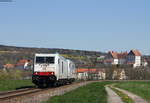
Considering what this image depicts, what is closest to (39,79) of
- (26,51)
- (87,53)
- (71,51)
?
(26,51)

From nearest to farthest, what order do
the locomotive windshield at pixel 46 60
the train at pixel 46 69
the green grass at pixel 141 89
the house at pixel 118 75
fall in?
the green grass at pixel 141 89, the train at pixel 46 69, the locomotive windshield at pixel 46 60, the house at pixel 118 75

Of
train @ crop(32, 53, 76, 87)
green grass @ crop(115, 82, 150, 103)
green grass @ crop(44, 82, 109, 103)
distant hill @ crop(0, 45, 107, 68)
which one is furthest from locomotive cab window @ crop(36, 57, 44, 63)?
distant hill @ crop(0, 45, 107, 68)

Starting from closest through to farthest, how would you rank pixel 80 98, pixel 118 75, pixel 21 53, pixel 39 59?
pixel 80 98 < pixel 39 59 < pixel 118 75 < pixel 21 53

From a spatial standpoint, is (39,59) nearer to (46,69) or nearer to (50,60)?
(50,60)

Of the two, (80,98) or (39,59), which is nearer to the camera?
(80,98)

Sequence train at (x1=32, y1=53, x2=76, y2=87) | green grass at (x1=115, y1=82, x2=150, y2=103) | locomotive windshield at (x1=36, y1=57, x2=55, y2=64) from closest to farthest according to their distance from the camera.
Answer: green grass at (x1=115, y1=82, x2=150, y2=103)
train at (x1=32, y1=53, x2=76, y2=87)
locomotive windshield at (x1=36, y1=57, x2=55, y2=64)

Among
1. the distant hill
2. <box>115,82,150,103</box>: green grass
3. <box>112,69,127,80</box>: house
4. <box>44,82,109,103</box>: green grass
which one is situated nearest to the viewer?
<box>44,82,109,103</box>: green grass

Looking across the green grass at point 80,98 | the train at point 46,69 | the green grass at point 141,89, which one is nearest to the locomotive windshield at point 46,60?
the train at point 46,69

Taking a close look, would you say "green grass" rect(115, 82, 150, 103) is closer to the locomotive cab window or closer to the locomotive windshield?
the locomotive windshield

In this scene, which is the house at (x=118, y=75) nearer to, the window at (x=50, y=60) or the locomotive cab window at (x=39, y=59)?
the window at (x=50, y=60)

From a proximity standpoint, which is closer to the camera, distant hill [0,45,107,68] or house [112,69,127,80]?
house [112,69,127,80]

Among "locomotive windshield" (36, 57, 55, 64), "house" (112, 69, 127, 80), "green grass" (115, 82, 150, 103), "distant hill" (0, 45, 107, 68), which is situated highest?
"distant hill" (0, 45, 107, 68)

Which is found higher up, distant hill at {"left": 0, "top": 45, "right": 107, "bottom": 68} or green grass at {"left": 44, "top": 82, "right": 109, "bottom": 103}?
distant hill at {"left": 0, "top": 45, "right": 107, "bottom": 68}

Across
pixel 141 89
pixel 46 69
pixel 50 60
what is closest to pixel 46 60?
pixel 50 60
